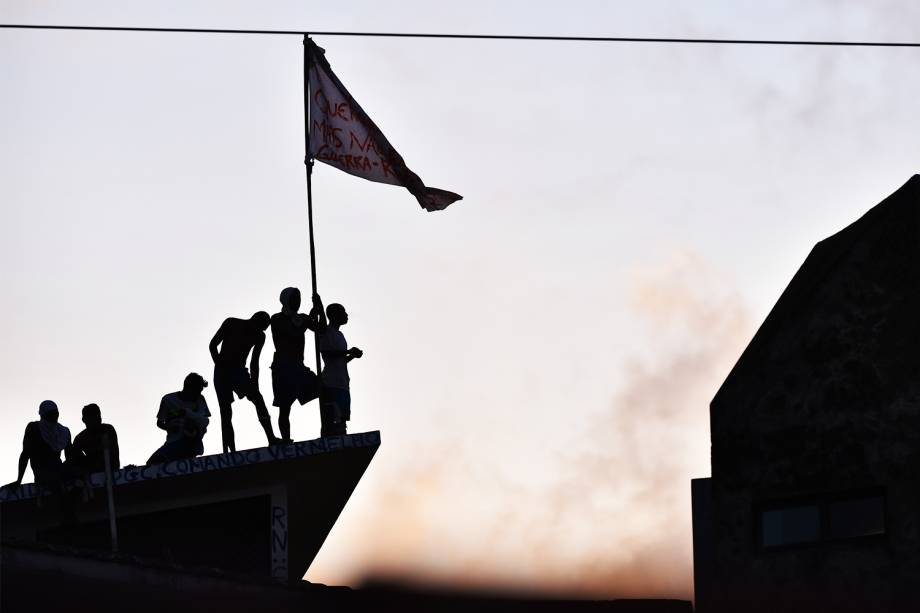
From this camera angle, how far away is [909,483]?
59.8 feet

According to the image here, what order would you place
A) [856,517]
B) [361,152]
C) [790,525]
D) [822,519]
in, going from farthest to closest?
[361,152] → [790,525] → [822,519] → [856,517]

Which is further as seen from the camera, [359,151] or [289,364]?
[359,151]

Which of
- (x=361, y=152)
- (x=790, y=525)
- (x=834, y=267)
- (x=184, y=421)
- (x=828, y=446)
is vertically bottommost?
(x=790, y=525)

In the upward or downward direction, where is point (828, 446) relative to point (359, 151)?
downward

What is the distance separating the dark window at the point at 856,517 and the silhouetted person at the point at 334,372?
5.42 m

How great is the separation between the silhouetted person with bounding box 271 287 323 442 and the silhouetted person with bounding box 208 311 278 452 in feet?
0.55

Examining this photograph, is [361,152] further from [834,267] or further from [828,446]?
[828,446]

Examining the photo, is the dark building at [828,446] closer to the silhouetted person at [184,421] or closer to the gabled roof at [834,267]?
the gabled roof at [834,267]

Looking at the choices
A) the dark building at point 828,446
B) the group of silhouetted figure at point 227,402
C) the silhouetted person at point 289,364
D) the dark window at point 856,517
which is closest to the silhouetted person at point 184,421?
the group of silhouetted figure at point 227,402

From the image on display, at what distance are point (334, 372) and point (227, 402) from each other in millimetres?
1346

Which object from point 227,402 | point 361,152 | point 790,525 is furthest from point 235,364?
point 790,525

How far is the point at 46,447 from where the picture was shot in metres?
18.9

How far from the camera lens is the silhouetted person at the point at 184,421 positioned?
19500mm

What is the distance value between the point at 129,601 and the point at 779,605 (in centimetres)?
661
